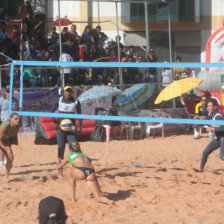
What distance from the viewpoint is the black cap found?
2758 mm

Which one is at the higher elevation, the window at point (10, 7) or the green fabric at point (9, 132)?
the window at point (10, 7)

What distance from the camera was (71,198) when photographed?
725cm

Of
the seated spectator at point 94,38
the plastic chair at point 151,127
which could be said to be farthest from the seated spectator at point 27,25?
the plastic chair at point 151,127

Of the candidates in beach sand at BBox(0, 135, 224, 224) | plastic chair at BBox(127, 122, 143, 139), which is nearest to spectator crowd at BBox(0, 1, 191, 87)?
plastic chair at BBox(127, 122, 143, 139)

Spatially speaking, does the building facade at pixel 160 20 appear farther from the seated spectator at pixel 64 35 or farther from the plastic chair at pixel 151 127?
the plastic chair at pixel 151 127

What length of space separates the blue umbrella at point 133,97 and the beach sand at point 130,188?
6.44 ft

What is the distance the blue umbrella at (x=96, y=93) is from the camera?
13570 mm

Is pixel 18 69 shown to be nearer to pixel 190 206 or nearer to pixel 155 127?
pixel 155 127

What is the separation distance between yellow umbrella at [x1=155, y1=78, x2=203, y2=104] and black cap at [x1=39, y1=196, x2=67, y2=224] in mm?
10600

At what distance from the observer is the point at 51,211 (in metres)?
2.77

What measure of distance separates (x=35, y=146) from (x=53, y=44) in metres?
3.61

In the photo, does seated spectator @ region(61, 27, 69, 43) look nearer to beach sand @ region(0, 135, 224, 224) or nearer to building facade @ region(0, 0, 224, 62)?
beach sand @ region(0, 135, 224, 224)

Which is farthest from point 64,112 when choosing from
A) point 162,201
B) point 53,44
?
point 53,44

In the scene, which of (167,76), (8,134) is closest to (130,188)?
(8,134)
